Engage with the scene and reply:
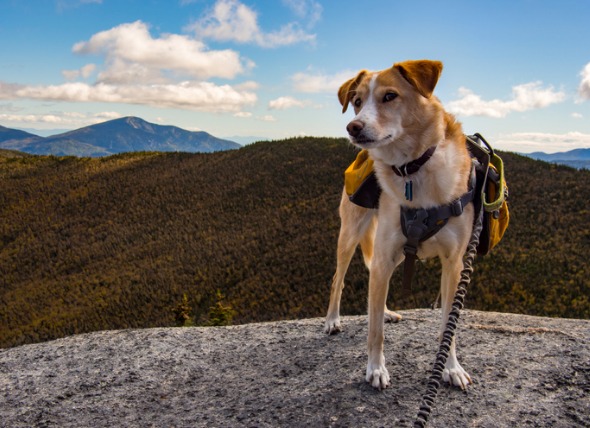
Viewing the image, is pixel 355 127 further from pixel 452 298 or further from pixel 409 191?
pixel 452 298

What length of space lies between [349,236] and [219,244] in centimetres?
2714

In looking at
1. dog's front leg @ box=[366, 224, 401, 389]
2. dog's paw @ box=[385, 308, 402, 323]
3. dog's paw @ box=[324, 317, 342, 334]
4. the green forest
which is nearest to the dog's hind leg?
dog's paw @ box=[324, 317, 342, 334]

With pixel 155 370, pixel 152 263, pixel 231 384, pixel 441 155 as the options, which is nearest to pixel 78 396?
pixel 155 370

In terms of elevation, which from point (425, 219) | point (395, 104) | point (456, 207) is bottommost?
point (425, 219)

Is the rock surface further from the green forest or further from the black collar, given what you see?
the green forest

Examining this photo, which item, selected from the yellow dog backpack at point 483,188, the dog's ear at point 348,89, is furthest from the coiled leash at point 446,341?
the dog's ear at point 348,89

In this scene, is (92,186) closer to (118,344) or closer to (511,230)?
(511,230)

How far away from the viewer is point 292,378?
13.4ft

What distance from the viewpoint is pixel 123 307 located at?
Answer: 2341 centimetres

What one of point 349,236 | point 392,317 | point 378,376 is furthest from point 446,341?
point 392,317

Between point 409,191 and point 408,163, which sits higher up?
point 408,163

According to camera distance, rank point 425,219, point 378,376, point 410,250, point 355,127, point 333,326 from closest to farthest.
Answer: point 355,127, point 425,219, point 410,250, point 378,376, point 333,326

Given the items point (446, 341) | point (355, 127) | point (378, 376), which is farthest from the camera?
point (378, 376)

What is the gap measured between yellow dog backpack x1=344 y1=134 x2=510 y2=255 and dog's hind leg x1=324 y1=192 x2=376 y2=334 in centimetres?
40
